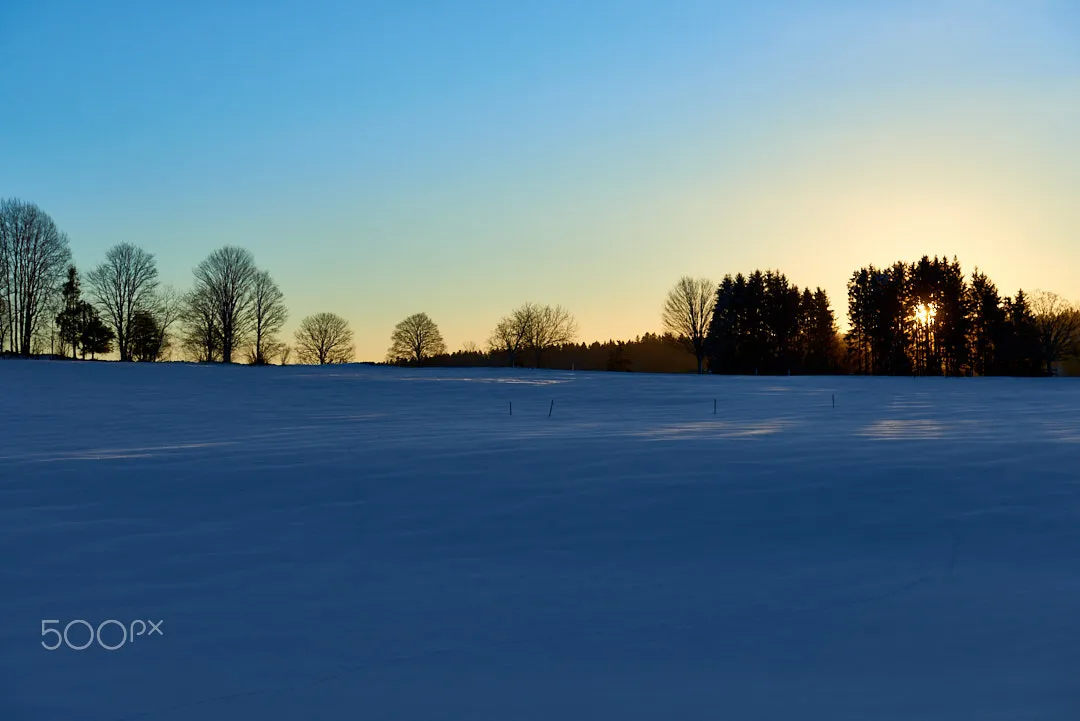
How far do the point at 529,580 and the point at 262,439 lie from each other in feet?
36.9

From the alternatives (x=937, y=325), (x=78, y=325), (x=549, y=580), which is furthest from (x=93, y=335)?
(x=937, y=325)

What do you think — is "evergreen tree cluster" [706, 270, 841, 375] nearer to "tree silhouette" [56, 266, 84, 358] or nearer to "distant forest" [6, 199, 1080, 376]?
"distant forest" [6, 199, 1080, 376]

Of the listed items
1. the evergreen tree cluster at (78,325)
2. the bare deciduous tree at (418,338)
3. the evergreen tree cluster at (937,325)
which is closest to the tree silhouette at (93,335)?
the evergreen tree cluster at (78,325)

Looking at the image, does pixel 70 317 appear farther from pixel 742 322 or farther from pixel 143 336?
pixel 742 322

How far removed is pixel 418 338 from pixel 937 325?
6047 centimetres

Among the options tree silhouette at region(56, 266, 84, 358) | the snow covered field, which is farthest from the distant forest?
the snow covered field

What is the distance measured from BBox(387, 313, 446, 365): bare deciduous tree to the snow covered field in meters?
87.6

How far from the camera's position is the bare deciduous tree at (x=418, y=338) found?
102 metres

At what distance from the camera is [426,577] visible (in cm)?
698

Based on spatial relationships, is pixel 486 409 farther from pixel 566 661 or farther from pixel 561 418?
pixel 566 661

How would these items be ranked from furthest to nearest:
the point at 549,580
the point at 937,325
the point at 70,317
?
1. the point at 937,325
2. the point at 70,317
3. the point at 549,580

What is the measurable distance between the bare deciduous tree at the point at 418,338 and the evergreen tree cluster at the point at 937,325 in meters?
50.2

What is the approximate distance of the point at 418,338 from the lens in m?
102

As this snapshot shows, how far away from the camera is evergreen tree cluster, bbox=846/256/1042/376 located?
257 feet
